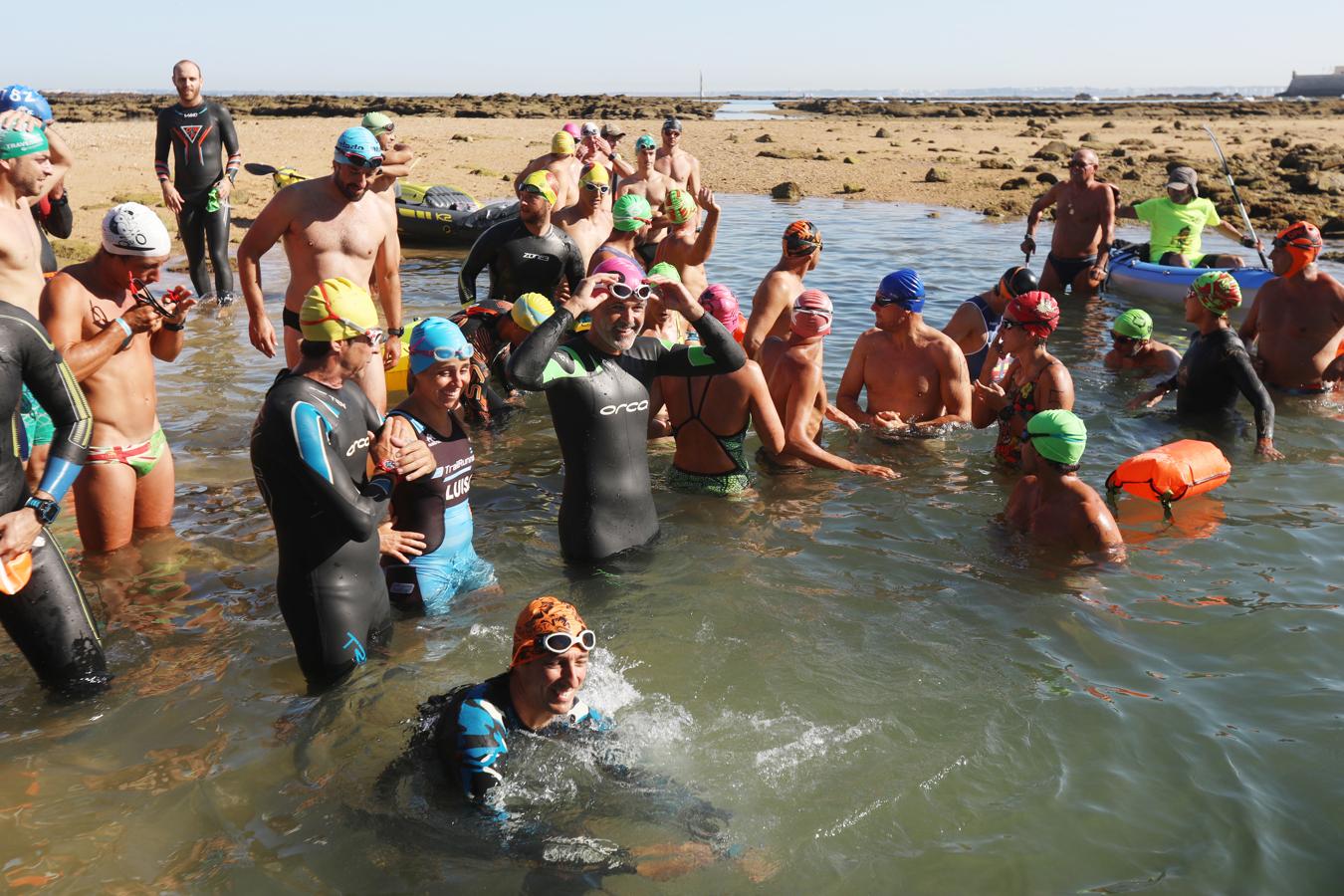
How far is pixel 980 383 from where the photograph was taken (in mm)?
7141

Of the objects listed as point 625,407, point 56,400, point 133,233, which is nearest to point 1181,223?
point 625,407

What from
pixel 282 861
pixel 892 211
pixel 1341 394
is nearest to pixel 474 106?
pixel 892 211

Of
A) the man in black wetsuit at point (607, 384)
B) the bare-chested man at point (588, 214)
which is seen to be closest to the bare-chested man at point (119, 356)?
the man in black wetsuit at point (607, 384)

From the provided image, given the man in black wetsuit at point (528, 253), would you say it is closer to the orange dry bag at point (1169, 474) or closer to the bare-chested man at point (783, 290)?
the bare-chested man at point (783, 290)

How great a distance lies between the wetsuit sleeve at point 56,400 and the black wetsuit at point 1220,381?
7.03 metres

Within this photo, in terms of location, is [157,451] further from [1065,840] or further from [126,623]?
[1065,840]

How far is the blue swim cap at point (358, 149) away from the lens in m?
5.62

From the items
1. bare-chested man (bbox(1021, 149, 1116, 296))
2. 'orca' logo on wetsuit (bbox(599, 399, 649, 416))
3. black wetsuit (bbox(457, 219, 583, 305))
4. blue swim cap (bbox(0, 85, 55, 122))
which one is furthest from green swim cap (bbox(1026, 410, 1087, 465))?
bare-chested man (bbox(1021, 149, 1116, 296))

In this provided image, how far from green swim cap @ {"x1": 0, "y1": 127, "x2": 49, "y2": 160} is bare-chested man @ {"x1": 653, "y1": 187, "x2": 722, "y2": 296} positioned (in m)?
4.81

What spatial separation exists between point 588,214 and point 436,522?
475 cm

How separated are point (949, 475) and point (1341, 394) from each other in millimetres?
3929

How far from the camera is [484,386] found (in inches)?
314

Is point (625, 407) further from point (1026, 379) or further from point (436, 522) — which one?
point (1026, 379)

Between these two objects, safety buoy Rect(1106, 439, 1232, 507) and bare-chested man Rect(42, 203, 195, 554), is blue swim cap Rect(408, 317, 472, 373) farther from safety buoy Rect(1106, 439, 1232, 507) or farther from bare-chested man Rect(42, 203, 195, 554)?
safety buoy Rect(1106, 439, 1232, 507)
